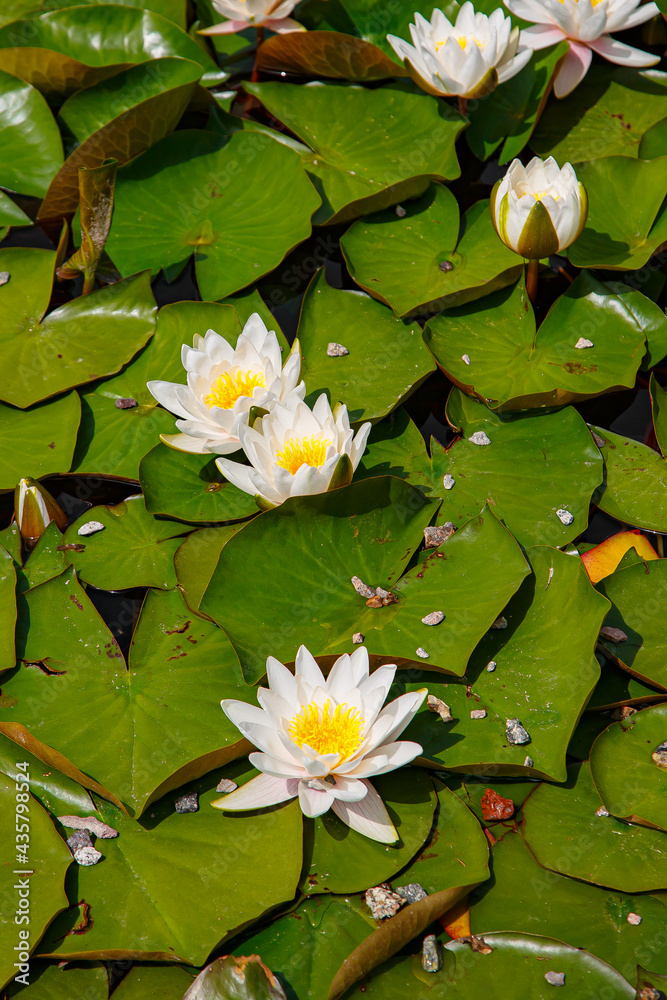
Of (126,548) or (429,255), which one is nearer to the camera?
(126,548)

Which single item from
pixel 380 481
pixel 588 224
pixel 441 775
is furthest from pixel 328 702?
pixel 588 224

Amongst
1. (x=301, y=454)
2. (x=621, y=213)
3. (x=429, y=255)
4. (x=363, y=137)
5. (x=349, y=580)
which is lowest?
(x=349, y=580)

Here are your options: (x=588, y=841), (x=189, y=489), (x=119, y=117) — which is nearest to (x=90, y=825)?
(x=189, y=489)

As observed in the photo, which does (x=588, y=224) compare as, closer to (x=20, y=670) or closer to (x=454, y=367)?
(x=454, y=367)

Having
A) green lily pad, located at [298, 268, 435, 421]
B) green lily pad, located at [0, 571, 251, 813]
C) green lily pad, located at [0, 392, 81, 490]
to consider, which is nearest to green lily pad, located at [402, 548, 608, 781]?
green lily pad, located at [0, 571, 251, 813]

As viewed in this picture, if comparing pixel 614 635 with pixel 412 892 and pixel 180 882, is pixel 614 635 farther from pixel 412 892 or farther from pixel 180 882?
pixel 180 882

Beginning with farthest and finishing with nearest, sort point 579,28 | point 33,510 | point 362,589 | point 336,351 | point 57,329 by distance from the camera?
point 579,28
point 57,329
point 336,351
point 33,510
point 362,589

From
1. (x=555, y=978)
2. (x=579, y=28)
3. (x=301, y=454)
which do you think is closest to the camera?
(x=555, y=978)
